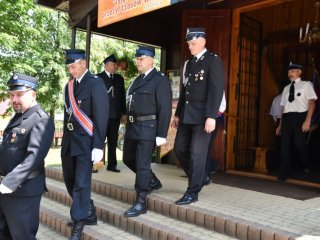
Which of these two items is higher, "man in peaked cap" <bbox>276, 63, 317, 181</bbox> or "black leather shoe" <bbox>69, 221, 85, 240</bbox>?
"man in peaked cap" <bbox>276, 63, 317, 181</bbox>

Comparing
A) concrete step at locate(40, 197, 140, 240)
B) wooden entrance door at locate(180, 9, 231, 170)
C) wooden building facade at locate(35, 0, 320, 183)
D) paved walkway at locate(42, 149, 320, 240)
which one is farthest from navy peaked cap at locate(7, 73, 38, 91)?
wooden entrance door at locate(180, 9, 231, 170)

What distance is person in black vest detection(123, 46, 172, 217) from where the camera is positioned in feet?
14.3

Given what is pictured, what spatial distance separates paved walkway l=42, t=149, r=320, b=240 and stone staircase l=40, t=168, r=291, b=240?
0.15 meters

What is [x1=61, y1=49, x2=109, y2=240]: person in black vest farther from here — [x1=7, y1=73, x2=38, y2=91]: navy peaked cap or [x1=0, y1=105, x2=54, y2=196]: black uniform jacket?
[x1=7, y1=73, x2=38, y2=91]: navy peaked cap

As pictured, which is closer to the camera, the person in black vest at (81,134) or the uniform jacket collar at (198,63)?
the person in black vest at (81,134)

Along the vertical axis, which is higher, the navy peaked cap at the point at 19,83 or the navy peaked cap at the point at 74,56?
the navy peaked cap at the point at 74,56

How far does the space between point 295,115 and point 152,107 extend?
250 centimetres

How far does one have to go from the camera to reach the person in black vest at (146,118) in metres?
4.34

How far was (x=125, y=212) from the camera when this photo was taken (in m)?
4.41

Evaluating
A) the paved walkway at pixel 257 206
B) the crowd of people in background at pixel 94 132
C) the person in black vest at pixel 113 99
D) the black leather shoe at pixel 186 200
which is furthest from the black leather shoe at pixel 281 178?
the person in black vest at pixel 113 99

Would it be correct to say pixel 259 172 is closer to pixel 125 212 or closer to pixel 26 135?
pixel 125 212

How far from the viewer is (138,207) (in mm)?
4410

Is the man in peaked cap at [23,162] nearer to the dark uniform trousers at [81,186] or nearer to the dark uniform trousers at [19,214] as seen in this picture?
the dark uniform trousers at [19,214]

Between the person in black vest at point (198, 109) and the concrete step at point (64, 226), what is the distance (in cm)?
79
